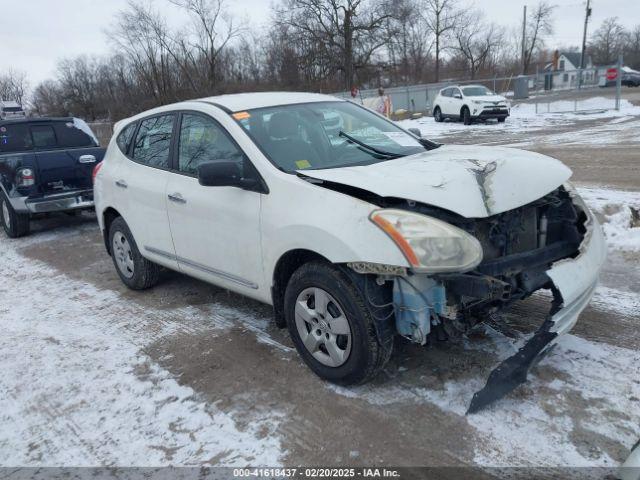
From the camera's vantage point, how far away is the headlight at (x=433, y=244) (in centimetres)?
270

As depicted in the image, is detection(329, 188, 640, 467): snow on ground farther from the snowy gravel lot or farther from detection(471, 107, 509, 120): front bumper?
detection(471, 107, 509, 120): front bumper

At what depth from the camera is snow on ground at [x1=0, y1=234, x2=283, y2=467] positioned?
9.43 ft

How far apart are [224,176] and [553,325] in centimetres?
225

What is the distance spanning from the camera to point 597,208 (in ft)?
20.6

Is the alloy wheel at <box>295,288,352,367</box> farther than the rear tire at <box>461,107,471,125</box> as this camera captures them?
No

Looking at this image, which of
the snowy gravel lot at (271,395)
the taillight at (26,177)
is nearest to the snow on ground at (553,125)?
the snowy gravel lot at (271,395)

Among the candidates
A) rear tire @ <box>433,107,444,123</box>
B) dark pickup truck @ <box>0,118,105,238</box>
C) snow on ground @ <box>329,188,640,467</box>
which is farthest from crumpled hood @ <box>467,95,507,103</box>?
snow on ground @ <box>329,188,640,467</box>

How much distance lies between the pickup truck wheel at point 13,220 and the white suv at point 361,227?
5.08 meters

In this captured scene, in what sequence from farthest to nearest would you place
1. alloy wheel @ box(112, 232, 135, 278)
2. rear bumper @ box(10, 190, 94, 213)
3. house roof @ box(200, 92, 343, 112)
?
rear bumper @ box(10, 190, 94, 213), alloy wheel @ box(112, 232, 135, 278), house roof @ box(200, 92, 343, 112)

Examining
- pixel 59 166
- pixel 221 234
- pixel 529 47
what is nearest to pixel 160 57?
pixel 59 166

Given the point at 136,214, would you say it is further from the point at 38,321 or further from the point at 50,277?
the point at 50,277

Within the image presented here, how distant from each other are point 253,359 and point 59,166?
19.8ft

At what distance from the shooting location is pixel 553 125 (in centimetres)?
1941

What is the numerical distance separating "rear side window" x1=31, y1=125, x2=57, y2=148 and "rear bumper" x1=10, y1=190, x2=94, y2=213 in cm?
130
